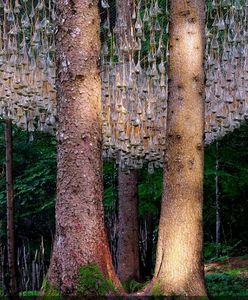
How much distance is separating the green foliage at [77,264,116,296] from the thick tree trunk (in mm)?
4205

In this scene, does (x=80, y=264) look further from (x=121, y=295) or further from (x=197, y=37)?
(x=197, y=37)

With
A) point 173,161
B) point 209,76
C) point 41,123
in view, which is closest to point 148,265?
point 41,123

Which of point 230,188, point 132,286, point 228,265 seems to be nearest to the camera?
point 132,286

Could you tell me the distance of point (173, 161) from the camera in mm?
4023

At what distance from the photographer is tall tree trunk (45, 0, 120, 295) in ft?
11.3

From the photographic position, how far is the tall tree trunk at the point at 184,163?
386 cm

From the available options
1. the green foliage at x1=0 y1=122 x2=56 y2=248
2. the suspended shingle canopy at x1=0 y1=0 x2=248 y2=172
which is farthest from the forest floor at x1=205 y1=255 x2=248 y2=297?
the green foliage at x1=0 y1=122 x2=56 y2=248

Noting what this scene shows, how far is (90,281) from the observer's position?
3367 mm

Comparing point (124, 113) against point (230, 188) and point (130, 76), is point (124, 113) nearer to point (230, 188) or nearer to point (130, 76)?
point (130, 76)

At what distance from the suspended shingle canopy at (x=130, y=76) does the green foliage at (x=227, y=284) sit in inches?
104

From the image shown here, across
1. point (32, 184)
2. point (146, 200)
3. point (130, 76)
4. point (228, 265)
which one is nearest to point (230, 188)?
point (228, 265)

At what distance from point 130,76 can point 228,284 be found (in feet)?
14.4

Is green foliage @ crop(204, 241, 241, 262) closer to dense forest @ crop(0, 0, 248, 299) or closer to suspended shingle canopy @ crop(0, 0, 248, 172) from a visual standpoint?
dense forest @ crop(0, 0, 248, 299)

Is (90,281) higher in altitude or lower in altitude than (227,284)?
higher
